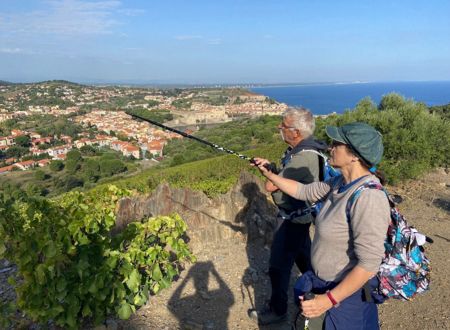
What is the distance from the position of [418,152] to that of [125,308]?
9.13 metres

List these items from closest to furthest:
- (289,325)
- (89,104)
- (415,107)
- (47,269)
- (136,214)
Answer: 1. (47,269)
2. (289,325)
3. (136,214)
4. (415,107)
5. (89,104)

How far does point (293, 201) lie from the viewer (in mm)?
3137

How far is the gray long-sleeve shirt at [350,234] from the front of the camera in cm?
173

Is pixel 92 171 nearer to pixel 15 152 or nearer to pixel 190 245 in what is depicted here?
pixel 15 152

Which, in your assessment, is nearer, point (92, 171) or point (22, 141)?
point (92, 171)

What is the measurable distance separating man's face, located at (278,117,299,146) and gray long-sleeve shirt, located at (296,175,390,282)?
0.92 meters

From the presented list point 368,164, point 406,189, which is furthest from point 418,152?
point 368,164

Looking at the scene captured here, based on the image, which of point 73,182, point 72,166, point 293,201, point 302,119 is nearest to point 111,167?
point 73,182

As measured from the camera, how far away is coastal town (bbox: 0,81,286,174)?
49656 millimetres

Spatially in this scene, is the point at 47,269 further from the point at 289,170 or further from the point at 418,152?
the point at 418,152

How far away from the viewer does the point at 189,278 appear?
14.7 ft

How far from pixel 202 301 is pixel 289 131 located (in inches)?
88.1

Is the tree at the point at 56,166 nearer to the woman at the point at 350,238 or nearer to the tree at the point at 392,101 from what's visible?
the tree at the point at 392,101

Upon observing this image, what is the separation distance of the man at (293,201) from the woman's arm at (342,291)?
1.26m
